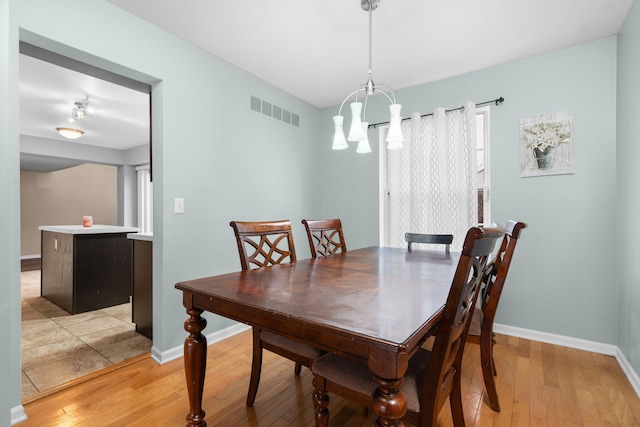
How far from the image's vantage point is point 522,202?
2.62 m

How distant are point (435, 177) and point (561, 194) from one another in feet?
3.29

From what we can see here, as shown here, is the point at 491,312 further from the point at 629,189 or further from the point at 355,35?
the point at 355,35

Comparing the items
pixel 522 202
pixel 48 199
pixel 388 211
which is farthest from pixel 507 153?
pixel 48 199

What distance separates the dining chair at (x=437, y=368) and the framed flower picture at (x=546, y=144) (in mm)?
1917

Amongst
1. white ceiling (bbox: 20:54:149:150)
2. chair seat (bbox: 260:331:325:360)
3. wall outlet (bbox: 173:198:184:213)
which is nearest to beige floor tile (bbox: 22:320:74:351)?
wall outlet (bbox: 173:198:184:213)

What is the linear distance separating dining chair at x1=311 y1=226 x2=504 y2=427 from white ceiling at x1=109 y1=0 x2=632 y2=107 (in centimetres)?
178

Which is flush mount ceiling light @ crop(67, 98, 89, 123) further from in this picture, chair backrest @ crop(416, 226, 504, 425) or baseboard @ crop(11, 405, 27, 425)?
chair backrest @ crop(416, 226, 504, 425)

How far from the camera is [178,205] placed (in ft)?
7.66

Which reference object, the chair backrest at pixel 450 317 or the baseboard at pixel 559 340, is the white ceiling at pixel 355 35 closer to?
the chair backrest at pixel 450 317

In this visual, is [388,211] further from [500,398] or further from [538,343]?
[500,398]

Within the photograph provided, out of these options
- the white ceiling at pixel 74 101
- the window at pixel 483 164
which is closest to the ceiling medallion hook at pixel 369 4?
the window at pixel 483 164

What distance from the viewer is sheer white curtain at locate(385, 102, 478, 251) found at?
2844mm

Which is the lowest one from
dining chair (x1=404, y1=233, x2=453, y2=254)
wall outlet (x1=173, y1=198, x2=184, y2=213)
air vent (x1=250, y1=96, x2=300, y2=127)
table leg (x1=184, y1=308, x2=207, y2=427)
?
table leg (x1=184, y1=308, x2=207, y2=427)

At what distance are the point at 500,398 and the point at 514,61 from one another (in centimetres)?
265
